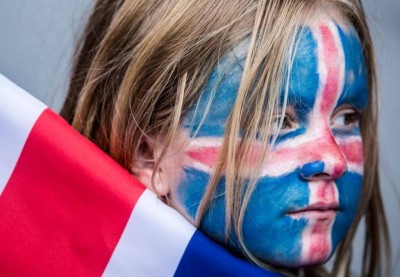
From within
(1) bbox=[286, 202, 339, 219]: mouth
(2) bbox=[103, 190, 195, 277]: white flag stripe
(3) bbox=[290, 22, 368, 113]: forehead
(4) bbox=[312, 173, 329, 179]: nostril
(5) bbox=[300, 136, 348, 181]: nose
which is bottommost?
(2) bbox=[103, 190, 195, 277]: white flag stripe

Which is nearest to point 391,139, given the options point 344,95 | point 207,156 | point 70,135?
point 344,95

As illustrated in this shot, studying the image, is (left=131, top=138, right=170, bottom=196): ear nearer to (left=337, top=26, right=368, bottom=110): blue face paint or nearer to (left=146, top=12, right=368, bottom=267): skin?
(left=146, top=12, right=368, bottom=267): skin

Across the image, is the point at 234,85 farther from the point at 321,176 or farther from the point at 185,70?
the point at 321,176

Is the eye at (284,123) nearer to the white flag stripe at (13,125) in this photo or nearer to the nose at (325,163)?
the nose at (325,163)

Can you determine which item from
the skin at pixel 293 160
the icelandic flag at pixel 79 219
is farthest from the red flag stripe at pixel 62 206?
the skin at pixel 293 160

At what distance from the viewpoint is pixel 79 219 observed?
1.19 m

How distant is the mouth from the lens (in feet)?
3.87

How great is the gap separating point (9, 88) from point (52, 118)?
9 centimetres

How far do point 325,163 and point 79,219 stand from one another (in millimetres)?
406

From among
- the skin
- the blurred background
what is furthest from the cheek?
the blurred background

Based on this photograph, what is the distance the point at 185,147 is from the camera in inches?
47.5

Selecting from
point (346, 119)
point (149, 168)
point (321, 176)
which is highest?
point (346, 119)

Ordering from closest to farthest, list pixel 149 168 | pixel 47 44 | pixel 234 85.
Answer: pixel 234 85, pixel 149 168, pixel 47 44

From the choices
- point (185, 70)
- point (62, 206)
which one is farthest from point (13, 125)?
point (185, 70)
